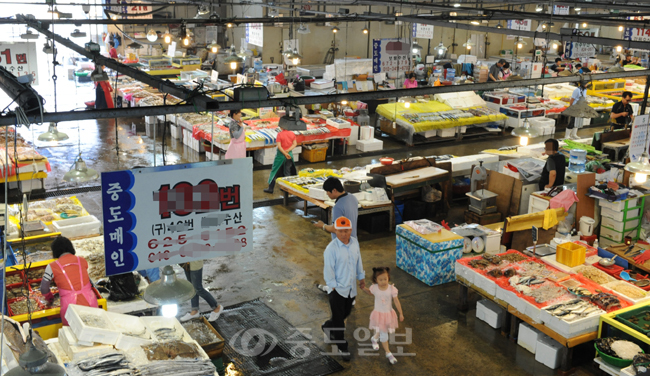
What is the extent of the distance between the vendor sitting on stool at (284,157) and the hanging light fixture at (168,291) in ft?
22.9

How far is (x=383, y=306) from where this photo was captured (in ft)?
22.1

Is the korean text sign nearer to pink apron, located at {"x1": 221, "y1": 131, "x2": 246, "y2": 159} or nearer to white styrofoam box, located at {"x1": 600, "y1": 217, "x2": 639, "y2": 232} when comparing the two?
pink apron, located at {"x1": 221, "y1": 131, "x2": 246, "y2": 159}

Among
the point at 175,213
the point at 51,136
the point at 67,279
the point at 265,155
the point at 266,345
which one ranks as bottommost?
the point at 266,345

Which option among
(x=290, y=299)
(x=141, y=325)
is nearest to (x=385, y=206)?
(x=290, y=299)

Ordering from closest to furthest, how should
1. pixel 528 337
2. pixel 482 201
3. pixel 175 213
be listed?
pixel 175 213 → pixel 528 337 → pixel 482 201

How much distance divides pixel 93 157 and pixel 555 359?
450 inches

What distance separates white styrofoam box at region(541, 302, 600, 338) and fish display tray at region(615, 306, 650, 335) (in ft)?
0.81

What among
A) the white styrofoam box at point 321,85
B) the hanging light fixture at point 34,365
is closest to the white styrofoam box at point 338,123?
the white styrofoam box at point 321,85

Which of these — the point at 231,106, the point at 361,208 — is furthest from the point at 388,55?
the point at 231,106

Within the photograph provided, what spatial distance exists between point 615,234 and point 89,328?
7.45 metres

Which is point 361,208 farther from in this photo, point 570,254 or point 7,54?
point 7,54

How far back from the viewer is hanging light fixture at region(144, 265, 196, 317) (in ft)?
16.0

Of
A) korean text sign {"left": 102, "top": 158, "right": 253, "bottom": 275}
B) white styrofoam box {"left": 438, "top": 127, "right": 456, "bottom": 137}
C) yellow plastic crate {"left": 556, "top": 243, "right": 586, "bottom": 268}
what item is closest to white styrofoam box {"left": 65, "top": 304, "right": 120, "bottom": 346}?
korean text sign {"left": 102, "top": 158, "right": 253, "bottom": 275}

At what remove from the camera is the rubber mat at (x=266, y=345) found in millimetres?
6750
